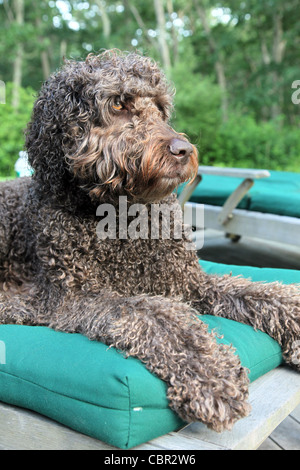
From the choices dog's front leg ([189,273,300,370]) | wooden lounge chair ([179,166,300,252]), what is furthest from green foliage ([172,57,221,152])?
dog's front leg ([189,273,300,370])

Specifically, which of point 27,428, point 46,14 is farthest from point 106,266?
point 46,14

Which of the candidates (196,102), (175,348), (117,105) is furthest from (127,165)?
(196,102)

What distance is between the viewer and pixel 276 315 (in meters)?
2.11

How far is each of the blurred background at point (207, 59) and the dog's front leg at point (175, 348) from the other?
19.9 feet

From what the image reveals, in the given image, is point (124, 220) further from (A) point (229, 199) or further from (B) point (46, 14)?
(B) point (46, 14)

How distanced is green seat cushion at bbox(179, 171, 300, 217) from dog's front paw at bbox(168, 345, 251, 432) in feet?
9.34

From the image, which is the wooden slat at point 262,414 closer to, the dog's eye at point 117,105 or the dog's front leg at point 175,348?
the dog's front leg at point 175,348

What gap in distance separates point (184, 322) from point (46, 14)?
24.3m

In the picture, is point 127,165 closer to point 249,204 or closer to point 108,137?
point 108,137

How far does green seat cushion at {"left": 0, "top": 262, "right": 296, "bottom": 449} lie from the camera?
4.93ft

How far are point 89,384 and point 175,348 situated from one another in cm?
32

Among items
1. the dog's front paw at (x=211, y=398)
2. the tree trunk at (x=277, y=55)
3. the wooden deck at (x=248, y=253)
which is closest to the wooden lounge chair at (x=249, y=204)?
the wooden deck at (x=248, y=253)

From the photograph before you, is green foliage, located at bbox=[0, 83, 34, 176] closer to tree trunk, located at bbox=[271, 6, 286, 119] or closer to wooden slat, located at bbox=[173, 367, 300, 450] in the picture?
wooden slat, located at bbox=[173, 367, 300, 450]

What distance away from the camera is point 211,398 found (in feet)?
4.92
